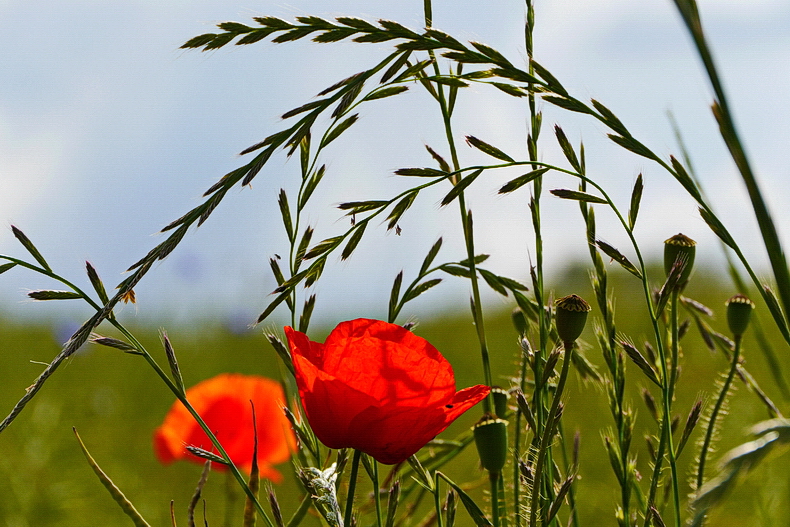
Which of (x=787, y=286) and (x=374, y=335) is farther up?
(x=787, y=286)

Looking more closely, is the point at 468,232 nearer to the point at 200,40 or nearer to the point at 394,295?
the point at 394,295

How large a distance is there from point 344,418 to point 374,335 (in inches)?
3.8

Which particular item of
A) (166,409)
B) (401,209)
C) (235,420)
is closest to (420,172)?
(401,209)

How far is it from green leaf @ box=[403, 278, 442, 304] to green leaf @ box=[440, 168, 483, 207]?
0.56 feet

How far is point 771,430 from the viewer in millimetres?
323

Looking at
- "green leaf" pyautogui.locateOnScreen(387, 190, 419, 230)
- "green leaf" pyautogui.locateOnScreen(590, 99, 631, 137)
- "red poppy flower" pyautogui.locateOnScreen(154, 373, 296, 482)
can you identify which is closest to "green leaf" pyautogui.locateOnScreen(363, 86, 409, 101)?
"green leaf" pyautogui.locateOnScreen(387, 190, 419, 230)

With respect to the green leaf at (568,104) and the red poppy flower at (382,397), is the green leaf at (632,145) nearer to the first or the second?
the green leaf at (568,104)

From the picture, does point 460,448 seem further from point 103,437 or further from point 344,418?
point 103,437

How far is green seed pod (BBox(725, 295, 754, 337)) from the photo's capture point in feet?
3.07

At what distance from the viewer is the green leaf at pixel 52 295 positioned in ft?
2.43

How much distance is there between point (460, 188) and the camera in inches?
28.1

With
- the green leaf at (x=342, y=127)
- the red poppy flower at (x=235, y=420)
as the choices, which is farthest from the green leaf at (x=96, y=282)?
the red poppy flower at (x=235, y=420)

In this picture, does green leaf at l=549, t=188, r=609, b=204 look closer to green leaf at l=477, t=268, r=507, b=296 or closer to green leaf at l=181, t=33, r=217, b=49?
green leaf at l=477, t=268, r=507, b=296

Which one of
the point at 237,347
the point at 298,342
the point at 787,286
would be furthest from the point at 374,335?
the point at 237,347
